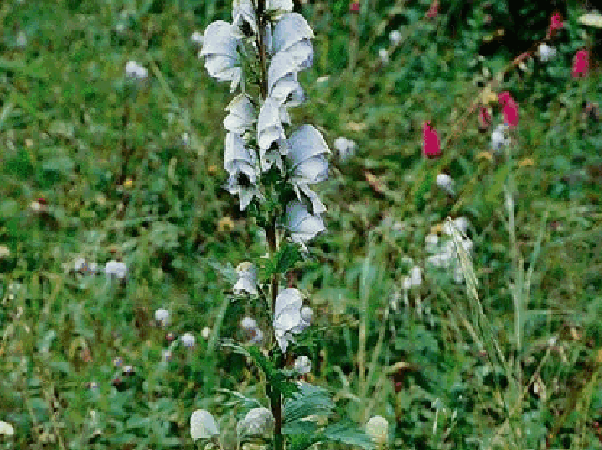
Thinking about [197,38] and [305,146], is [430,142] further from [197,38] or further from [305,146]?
[305,146]

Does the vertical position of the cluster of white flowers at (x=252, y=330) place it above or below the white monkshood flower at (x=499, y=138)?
below

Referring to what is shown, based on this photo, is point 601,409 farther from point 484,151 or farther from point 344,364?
point 484,151

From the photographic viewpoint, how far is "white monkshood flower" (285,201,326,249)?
140cm

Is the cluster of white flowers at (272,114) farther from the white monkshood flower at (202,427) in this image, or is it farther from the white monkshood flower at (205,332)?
the white monkshood flower at (205,332)

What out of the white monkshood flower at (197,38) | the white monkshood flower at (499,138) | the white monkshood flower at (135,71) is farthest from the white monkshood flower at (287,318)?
the white monkshood flower at (197,38)

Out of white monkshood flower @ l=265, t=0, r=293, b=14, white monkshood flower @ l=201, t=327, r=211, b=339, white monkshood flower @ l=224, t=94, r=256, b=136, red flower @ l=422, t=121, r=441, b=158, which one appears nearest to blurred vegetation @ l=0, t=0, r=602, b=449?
white monkshood flower @ l=201, t=327, r=211, b=339

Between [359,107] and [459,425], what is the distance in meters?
1.63

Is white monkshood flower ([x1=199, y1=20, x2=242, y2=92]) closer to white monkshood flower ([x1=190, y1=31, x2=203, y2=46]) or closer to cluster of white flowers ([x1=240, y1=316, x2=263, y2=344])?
cluster of white flowers ([x1=240, y1=316, x2=263, y2=344])

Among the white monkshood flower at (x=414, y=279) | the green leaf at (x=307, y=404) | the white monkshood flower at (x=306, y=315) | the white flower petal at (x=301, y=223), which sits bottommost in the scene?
the green leaf at (x=307, y=404)

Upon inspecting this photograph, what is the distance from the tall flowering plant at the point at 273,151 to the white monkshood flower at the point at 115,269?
1.26m

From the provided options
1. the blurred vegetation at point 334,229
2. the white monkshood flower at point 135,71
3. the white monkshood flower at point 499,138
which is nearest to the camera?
the blurred vegetation at point 334,229

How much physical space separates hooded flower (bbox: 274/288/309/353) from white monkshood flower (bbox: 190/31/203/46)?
2318 mm

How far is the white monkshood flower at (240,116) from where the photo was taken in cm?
137

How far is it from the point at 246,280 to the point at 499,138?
6.49ft
